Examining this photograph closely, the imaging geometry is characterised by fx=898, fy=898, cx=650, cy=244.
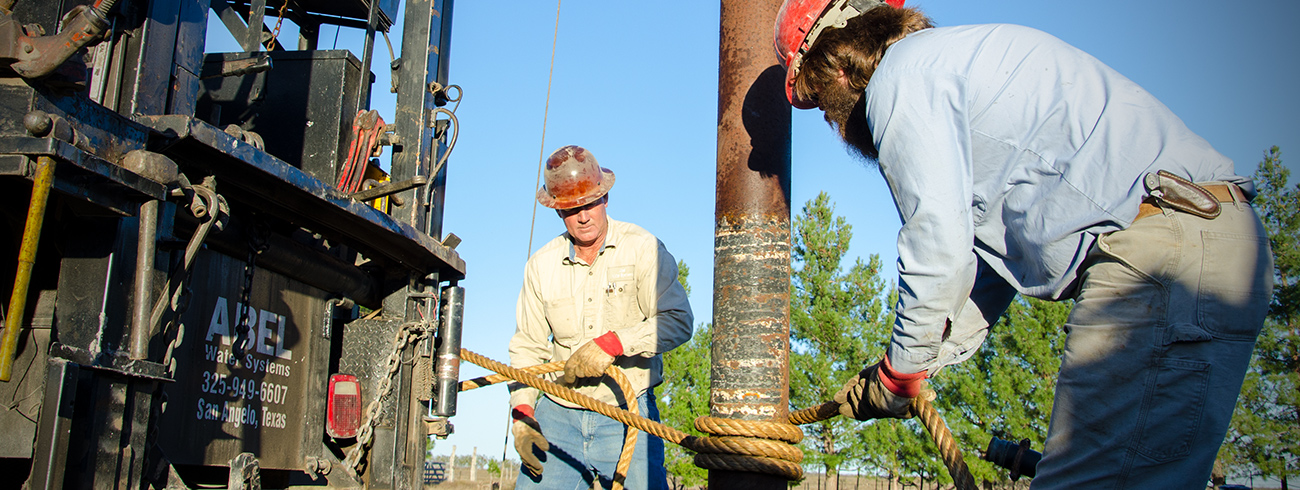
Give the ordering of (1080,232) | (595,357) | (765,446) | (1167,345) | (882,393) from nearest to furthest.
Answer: (1167,345) < (1080,232) < (882,393) < (765,446) < (595,357)

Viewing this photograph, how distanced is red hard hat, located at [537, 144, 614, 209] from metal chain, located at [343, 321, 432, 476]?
1199 mm

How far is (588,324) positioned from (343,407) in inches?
56.7

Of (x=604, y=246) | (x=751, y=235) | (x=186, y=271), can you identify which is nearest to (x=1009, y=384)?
(x=604, y=246)

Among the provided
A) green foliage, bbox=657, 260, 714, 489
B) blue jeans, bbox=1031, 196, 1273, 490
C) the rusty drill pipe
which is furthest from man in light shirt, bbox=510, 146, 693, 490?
green foliage, bbox=657, 260, 714, 489

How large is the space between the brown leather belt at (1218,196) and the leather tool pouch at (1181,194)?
0.09 feet

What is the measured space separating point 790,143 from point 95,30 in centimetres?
228

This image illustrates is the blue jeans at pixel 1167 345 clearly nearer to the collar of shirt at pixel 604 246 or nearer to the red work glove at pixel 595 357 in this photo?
the red work glove at pixel 595 357

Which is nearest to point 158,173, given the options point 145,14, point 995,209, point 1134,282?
point 145,14

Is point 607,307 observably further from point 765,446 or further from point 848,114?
point 848,114

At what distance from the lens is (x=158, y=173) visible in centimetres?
242

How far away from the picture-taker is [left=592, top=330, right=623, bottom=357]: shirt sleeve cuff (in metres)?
4.46

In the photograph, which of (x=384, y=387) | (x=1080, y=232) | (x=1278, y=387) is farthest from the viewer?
(x=1278, y=387)

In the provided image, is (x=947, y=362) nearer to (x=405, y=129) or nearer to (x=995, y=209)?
(x=995, y=209)

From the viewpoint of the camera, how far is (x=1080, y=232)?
221 cm
